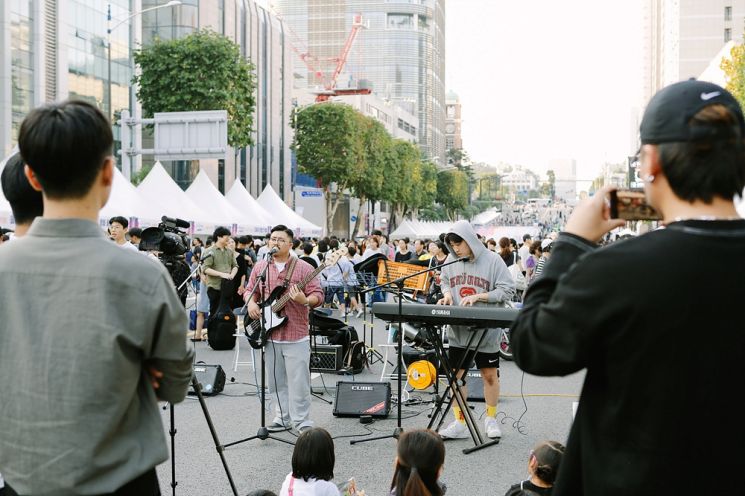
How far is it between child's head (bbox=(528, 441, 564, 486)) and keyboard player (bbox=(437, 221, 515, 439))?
339 cm

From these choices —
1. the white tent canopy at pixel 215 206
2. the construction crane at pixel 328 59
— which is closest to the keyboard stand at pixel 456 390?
the white tent canopy at pixel 215 206

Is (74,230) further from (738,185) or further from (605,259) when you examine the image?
(738,185)

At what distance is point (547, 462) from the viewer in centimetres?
472

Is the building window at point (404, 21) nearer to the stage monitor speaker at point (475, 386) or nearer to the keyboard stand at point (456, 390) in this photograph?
the stage monitor speaker at point (475, 386)

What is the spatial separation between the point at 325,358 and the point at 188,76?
2754 centimetres

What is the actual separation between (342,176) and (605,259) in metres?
61.9

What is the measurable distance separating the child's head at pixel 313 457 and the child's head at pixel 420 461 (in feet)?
1.55

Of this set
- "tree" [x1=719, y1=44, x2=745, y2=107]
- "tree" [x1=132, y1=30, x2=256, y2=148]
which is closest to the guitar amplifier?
"tree" [x1=132, y1=30, x2=256, y2=148]

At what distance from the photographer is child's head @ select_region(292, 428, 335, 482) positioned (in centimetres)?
505

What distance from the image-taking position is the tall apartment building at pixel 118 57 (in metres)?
46.2

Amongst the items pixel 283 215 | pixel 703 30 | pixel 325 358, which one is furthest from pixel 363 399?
pixel 703 30

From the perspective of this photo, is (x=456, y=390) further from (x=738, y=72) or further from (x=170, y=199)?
(x=738, y=72)

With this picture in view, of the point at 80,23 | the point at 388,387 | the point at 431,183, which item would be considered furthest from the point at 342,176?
the point at 388,387

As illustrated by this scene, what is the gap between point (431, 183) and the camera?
98000mm
